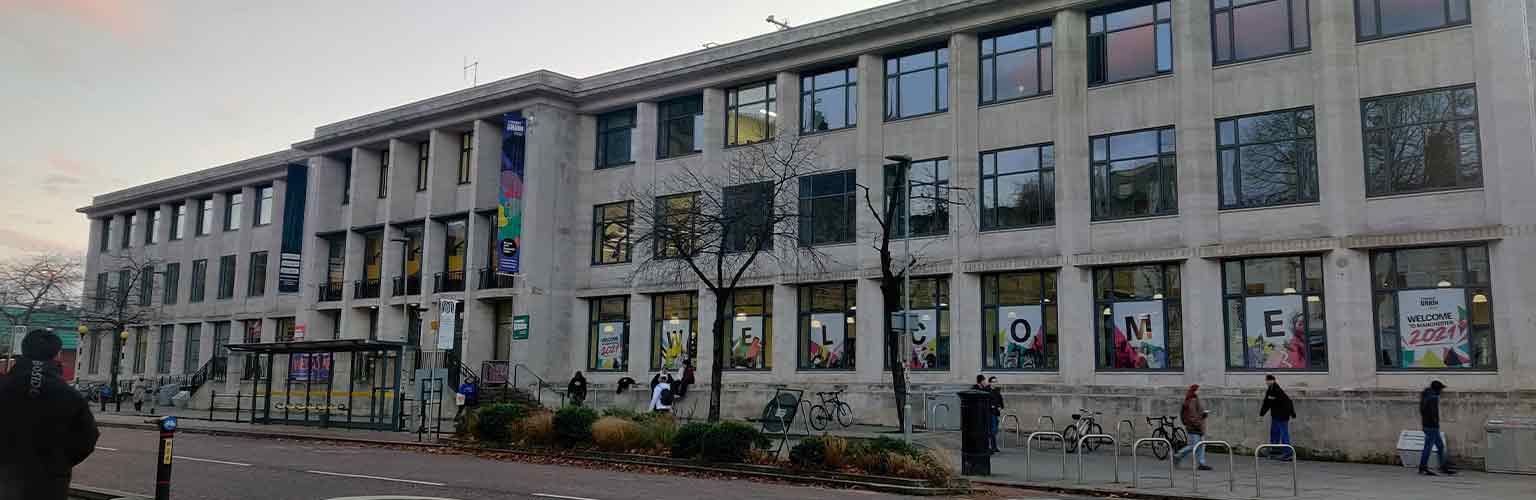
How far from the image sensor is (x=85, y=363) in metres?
68.4

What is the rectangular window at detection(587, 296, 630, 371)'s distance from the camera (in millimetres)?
42031

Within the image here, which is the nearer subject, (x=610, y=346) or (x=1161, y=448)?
(x=1161, y=448)

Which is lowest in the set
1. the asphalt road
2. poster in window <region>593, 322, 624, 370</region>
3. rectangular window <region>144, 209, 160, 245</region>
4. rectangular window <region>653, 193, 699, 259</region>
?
the asphalt road

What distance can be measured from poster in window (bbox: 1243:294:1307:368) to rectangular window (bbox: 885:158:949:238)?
9033 millimetres

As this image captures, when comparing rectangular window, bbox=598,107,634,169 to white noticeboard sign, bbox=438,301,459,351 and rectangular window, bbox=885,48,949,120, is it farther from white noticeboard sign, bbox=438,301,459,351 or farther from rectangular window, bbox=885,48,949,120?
white noticeboard sign, bbox=438,301,459,351

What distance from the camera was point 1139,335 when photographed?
29969 millimetres

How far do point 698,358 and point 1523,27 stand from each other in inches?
990

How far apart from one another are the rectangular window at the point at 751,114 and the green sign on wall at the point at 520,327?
31.9 feet

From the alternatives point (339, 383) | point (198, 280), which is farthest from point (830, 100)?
point (198, 280)

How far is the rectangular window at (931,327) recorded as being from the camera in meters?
33.7

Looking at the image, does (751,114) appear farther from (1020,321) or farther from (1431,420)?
(1431,420)

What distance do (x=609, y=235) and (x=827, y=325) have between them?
424 inches

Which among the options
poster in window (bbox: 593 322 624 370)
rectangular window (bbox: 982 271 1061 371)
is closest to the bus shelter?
poster in window (bbox: 593 322 624 370)

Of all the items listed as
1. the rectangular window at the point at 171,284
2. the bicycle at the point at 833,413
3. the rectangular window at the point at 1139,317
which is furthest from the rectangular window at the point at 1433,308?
the rectangular window at the point at 171,284
